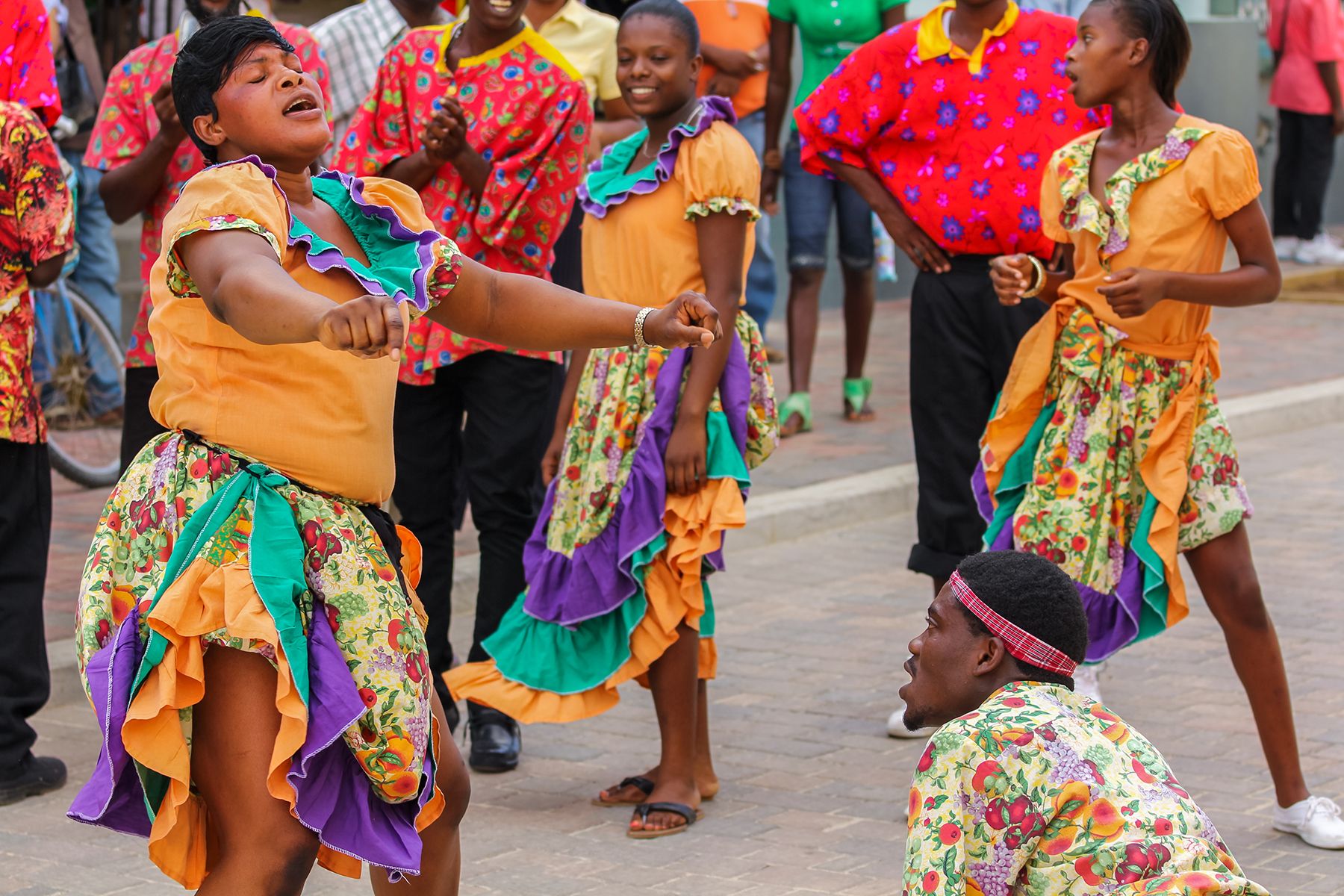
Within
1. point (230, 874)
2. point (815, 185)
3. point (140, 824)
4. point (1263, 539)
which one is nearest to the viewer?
point (230, 874)

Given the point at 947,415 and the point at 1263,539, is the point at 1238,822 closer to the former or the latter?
the point at 947,415

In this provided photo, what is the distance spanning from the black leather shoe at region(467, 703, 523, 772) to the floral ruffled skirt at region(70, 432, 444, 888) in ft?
6.36

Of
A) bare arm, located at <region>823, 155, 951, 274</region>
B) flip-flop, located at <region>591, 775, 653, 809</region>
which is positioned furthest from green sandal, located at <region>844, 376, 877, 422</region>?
flip-flop, located at <region>591, 775, 653, 809</region>

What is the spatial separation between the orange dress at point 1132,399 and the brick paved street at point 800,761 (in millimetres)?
692

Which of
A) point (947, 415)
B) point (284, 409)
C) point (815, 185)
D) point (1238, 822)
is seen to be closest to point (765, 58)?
point (815, 185)

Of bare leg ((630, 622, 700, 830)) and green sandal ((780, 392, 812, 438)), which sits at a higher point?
bare leg ((630, 622, 700, 830))

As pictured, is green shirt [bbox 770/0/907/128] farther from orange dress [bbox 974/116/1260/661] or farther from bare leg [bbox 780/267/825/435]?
orange dress [bbox 974/116/1260/661]

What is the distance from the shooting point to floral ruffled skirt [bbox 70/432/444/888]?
3.15 metres

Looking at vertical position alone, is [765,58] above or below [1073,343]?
below

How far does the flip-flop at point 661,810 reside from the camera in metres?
4.81

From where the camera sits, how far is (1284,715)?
476 cm

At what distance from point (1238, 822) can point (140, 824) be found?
277cm

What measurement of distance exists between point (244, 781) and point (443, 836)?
0.52 m

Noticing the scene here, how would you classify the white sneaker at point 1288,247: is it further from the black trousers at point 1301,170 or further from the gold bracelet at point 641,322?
the gold bracelet at point 641,322
